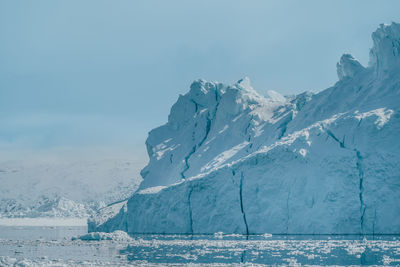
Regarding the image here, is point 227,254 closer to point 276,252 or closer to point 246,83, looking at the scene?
point 276,252

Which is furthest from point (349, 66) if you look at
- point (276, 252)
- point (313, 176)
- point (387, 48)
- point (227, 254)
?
point (227, 254)

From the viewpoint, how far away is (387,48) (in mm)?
28562

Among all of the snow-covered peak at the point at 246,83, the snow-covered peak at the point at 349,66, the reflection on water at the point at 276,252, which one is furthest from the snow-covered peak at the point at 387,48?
the reflection on water at the point at 276,252

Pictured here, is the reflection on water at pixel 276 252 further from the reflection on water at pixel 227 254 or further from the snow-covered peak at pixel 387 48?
the snow-covered peak at pixel 387 48

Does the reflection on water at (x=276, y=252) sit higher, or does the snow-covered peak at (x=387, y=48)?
the snow-covered peak at (x=387, y=48)

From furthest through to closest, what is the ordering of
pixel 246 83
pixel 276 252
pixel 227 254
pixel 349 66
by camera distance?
pixel 246 83 → pixel 349 66 → pixel 276 252 → pixel 227 254

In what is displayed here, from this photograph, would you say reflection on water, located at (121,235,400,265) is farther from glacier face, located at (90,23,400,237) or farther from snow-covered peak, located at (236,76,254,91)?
snow-covered peak, located at (236,76,254,91)

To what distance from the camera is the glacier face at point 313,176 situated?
2342 centimetres

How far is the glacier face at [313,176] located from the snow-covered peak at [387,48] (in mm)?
53

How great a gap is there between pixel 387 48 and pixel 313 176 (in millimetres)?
9050

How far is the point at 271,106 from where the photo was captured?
1383 inches

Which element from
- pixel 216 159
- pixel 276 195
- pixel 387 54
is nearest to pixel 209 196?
pixel 276 195

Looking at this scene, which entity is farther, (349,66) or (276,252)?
(349,66)

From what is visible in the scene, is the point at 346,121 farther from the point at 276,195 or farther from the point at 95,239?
the point at 95,239
